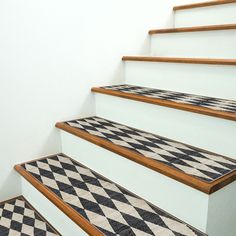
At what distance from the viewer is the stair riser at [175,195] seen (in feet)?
3.12

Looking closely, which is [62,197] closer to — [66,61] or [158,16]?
[66,61]

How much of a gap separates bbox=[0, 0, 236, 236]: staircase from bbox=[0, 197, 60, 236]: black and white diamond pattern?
0.01m

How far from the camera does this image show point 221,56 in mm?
1598

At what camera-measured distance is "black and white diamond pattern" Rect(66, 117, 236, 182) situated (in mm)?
1021

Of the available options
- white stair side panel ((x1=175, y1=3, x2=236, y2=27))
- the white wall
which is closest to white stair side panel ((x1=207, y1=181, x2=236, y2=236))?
the white wall

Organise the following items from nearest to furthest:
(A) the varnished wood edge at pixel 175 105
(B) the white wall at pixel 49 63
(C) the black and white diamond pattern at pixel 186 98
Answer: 1. (A) the varnished wood edge at pixel 175 105
2. (C) the black and white diamond pattern at pixel 186 98
3. (B) the white wall at pixel 49 63

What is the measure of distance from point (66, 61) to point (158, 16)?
828 millimetres

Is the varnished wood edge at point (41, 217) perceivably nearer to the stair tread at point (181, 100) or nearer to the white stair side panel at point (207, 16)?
the stair tread at point (181, 100)

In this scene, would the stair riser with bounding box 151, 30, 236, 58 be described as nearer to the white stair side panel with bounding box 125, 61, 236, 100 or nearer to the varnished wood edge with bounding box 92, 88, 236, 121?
the white stair side panel with bounding box 125, 61, 236, 100

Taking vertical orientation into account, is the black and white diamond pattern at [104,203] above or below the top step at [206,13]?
below

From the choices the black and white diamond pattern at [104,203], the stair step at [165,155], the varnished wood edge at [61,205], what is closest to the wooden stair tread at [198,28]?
the stair step at [165,155]

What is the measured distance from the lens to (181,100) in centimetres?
134

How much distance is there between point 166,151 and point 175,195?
22cm

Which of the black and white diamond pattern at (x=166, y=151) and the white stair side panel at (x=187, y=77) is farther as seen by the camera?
the white stair side panel at (x=187, y=77)
